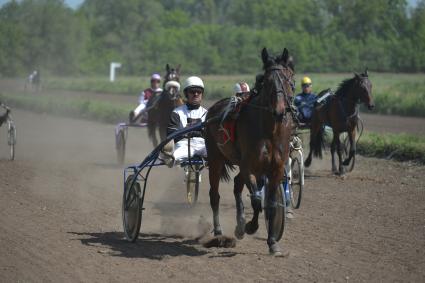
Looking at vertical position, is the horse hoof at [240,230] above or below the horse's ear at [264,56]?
below

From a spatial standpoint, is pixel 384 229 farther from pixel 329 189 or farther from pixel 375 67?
pixel 375 67

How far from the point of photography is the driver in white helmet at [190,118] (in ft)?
26.9

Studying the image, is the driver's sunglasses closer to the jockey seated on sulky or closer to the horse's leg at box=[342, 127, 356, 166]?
the jockey seated on sulky

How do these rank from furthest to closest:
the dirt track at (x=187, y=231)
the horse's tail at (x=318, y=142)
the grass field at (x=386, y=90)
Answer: the grass field at (x=386, y=90)
the horse's tail at (x=318, y=142)
the dirt track at (x=187, y=231)

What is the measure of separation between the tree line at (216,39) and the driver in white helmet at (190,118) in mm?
30106

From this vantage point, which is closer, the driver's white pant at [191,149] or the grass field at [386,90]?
the driver's white pant at [191,149]

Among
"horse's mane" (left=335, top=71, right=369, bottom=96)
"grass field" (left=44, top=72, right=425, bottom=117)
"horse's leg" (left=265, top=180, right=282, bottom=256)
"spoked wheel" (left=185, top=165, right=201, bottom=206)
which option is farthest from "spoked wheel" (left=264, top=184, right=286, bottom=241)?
"grass field" (left=44, top=72, right=425, bottom=117)

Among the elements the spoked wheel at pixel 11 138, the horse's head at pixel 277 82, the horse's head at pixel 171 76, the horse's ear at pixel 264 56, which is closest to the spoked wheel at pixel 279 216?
the horse's head at pixel 277 82

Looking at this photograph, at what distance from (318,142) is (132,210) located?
679 centimetres

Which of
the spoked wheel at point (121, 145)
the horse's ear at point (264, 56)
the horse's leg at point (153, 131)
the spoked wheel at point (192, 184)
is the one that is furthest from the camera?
the spoked wheel at point (121, 145)

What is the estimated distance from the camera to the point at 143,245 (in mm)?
7594

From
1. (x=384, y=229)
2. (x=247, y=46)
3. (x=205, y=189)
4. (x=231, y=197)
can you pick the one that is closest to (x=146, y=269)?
(x=384, y=229)

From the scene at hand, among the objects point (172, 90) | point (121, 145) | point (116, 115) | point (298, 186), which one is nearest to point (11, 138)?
point (121, 145)

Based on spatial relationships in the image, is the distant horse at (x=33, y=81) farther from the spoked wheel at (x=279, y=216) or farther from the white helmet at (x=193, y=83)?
the spoked wheel at (x=279, y=216)
